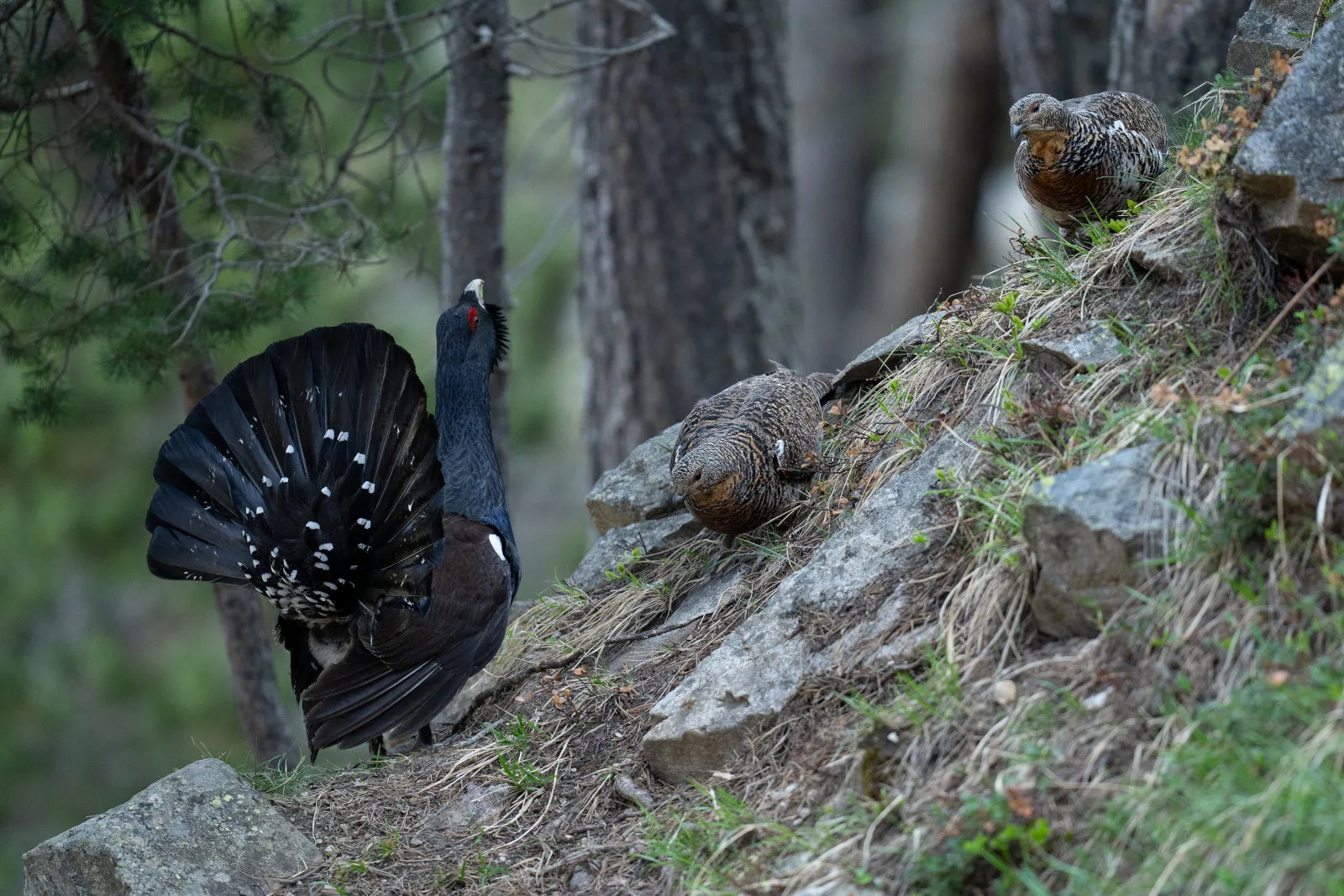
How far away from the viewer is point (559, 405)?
12.6 metres

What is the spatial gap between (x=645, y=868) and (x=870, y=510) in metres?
1.42

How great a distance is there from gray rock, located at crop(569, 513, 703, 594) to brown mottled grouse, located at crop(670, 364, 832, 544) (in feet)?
1.30

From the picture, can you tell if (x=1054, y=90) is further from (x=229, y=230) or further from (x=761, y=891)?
(x=761, y=891)

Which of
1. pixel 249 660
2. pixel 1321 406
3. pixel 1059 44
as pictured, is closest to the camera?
pixel 1321 406

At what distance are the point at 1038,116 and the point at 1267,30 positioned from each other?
114cm

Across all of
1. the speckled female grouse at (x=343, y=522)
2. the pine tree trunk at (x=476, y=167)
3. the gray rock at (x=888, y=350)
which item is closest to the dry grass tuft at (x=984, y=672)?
the gray rock at (x=888, y=350)

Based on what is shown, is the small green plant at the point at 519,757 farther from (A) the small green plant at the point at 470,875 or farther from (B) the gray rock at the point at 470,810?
(A) the small green plant at the point at 470,875

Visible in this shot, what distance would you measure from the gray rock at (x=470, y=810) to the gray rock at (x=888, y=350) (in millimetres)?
2340

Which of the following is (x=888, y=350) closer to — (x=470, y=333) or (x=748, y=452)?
(x=748, y=452)

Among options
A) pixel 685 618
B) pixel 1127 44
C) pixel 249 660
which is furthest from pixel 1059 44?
pixel 249 660

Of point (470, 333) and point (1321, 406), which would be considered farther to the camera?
point (470, 333)

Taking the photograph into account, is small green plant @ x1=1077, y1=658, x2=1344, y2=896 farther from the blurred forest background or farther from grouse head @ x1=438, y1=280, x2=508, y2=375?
grouse head @ x1=438, y1=280, x2=508, y2=375

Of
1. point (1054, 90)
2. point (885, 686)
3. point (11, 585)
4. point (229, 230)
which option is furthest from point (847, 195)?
point (885, 686)

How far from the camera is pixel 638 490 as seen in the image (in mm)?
5578
